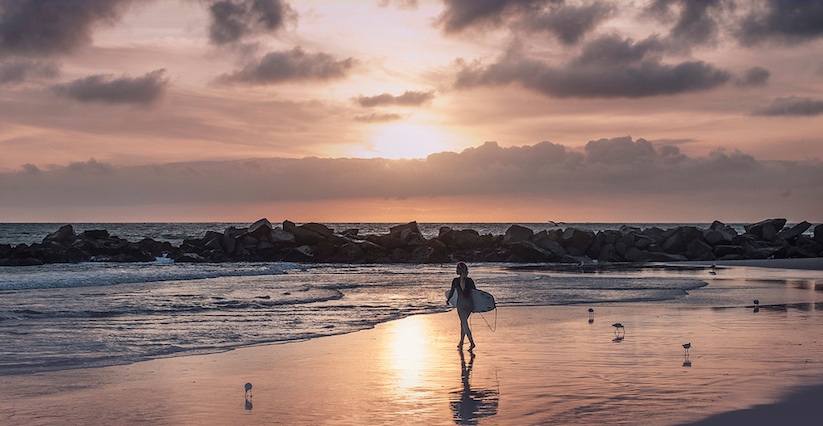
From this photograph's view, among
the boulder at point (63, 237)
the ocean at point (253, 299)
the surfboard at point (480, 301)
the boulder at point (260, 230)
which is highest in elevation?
the boulder at point (260, 230)

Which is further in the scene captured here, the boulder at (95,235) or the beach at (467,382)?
the boulder at (95,235)

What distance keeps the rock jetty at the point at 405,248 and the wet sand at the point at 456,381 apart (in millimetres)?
37583

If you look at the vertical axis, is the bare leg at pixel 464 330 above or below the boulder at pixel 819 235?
below

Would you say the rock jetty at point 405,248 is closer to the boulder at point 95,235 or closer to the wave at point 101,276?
the boulder at point 95,235

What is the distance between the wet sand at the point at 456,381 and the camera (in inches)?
387

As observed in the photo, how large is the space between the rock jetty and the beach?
123 ft

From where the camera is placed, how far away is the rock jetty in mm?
54375

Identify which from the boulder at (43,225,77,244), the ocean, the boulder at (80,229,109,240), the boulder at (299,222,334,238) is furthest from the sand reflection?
the boulder at (80,229,109,240)

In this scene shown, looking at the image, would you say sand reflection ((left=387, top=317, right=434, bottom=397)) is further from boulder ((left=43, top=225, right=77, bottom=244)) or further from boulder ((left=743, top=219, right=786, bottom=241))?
boulder ((left=743, top=219, right=786, bottom=241))

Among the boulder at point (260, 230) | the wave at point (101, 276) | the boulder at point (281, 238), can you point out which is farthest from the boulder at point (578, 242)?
the boulder at point (260, 230)

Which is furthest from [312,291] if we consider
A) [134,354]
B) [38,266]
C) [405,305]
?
[38,266]

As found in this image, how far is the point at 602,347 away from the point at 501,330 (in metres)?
3.57

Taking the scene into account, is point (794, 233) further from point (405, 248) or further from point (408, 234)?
point (405, 248)

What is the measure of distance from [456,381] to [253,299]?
15930 mm
